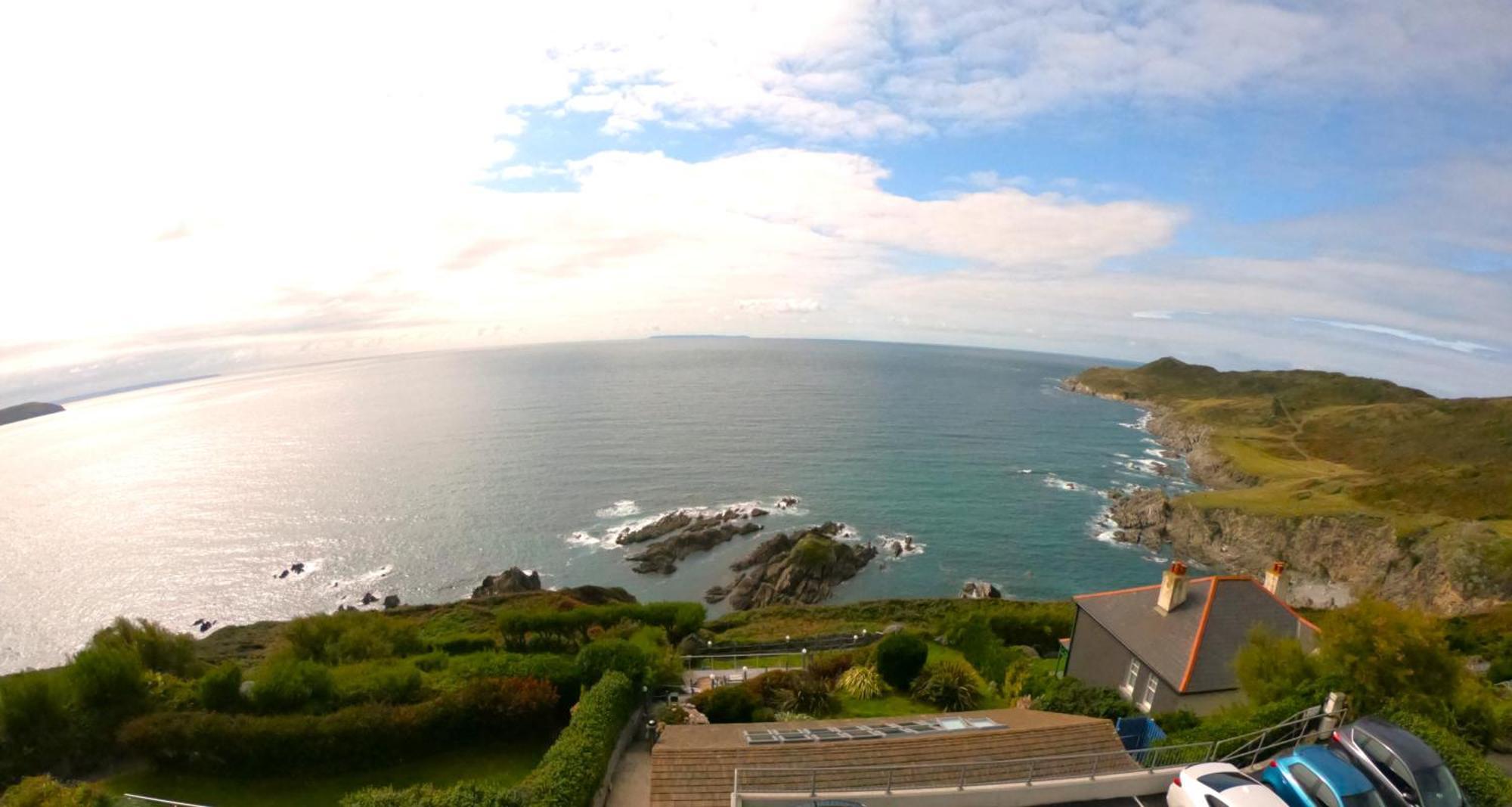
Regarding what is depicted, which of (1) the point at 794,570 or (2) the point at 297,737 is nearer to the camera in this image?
(2) the point at 297,737

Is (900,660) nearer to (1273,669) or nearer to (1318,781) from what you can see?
(1273,669)

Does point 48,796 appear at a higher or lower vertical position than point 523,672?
higher

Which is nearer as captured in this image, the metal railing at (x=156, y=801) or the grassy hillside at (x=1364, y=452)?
the metal railing at (x=156, y=801)

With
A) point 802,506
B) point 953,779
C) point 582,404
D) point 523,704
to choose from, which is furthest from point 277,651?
point 582,404

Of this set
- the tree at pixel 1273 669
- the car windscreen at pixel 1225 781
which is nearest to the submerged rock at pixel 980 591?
the tree at pixel 1273 669

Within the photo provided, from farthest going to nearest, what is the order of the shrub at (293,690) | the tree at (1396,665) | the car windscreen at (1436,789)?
the shrub at (293,690) < the tree at (1396,665) < the car windscreen at (1436,789)

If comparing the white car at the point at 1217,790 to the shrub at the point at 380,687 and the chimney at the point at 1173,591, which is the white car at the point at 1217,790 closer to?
the chimney at the point at 1173,591

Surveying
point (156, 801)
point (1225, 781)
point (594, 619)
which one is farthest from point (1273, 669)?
point (156, 801)
